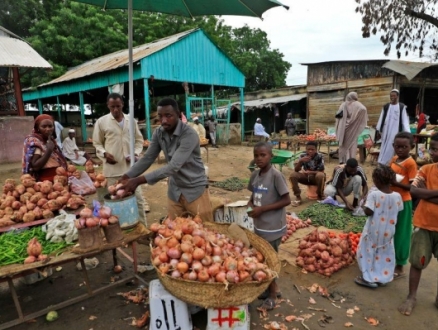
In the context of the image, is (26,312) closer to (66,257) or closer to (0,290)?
(0,290)

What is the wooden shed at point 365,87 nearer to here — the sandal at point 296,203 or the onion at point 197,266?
the sandal at point 296,203

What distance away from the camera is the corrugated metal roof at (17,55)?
9.26 metres

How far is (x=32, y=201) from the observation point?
3.19 meters

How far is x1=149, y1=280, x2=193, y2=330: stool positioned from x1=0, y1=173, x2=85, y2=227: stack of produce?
146cm

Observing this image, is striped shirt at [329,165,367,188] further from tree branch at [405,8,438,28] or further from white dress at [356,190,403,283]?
tree branch at [405,8,438,28]

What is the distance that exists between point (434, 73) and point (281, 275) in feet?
56.6

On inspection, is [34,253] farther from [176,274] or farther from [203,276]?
[203,276]

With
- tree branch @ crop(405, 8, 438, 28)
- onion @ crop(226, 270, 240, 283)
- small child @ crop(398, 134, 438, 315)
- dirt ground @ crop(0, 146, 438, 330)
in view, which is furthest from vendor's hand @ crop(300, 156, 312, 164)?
tree branch @ crop(405, 8, 438, 28)

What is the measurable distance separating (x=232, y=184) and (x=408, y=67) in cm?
1119

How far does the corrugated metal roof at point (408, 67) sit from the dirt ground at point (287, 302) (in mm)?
12172

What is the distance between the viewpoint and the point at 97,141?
4.27 meters

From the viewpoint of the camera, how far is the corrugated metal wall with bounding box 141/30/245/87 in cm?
1266

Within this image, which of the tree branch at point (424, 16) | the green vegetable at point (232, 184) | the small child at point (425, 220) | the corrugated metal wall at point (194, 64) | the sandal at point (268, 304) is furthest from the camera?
the tree branch at point (424, 16)

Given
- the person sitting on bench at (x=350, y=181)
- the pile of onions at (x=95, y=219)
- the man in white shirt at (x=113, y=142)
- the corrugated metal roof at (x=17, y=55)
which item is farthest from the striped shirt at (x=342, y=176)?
the corrugated metal roof at (x=17, y=55)
